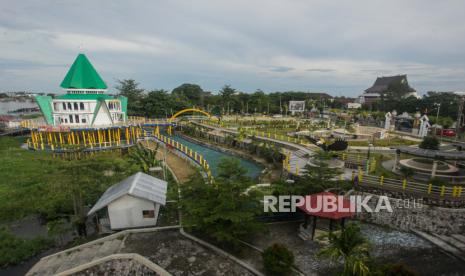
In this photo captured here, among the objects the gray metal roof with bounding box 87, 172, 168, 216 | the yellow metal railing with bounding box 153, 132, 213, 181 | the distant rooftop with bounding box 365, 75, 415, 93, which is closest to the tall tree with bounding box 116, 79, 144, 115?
the yellow metal railing with bounding box 153, 132, 213, 181

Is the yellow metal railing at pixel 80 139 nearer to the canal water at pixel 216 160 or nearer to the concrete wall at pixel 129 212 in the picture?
the canal water at pixel 216 160

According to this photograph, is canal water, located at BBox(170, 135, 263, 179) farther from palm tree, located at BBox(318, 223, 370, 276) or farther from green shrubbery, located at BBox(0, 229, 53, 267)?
palm tree, located at BBox(318, 223, 370, 276)

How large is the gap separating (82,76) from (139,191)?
31333 mm

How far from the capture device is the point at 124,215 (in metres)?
16.1

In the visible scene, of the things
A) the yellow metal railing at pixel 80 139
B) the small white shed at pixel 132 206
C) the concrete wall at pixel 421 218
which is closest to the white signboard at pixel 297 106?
the yellow metal railing at pixel 80 139

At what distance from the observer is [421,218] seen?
52.6 ft

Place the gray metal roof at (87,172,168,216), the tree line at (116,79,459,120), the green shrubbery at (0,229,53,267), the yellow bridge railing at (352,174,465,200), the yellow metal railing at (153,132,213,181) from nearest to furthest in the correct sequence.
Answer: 1. the green shrubbery at (0,229,53,267)
2. the gray metal roof at (87,172,168,216)
3. the yellow bridge railing at (352,174,465,200)
4. the yellow metal railing at (153,132,213,181)
5. the tree line at (116,79,459,120)

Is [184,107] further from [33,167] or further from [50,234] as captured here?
[50,234]

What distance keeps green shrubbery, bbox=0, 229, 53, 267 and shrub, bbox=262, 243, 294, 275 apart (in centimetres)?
1346

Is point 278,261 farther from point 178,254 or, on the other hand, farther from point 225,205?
point 178,254

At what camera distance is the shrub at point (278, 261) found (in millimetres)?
11648

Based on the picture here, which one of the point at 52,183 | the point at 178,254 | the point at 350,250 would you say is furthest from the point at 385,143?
the point at 52,183

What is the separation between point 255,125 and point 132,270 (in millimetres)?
48403

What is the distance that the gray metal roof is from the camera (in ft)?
51.1
